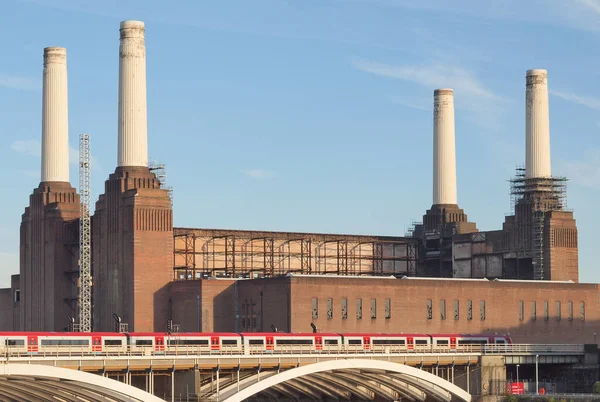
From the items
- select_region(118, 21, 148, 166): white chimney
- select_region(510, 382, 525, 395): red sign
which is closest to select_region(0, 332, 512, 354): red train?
select_region(510, 382, 525, 395): red sign

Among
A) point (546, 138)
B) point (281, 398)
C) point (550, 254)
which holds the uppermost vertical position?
point (546, 138)

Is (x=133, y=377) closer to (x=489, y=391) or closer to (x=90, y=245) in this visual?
(x=489, y=391)

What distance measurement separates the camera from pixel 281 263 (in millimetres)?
177625

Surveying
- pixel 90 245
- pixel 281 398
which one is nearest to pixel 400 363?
pixel 281 398

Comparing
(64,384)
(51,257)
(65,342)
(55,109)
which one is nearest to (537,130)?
(55,109)

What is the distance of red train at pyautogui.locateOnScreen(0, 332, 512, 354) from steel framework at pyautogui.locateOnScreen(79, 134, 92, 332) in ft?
141

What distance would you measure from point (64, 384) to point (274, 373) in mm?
21522

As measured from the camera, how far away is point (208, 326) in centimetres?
15150

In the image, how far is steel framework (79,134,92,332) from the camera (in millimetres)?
158500

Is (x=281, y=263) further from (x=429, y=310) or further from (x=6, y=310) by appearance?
(x=6, y=310)

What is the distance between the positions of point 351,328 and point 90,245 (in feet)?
107

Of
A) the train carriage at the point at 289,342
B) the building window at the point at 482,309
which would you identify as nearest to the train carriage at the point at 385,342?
the train carriage at the point at 289,342

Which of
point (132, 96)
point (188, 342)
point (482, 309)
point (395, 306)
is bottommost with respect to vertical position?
point (188, 342)

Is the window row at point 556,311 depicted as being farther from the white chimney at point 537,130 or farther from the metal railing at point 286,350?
the metal railing at point 286,350
